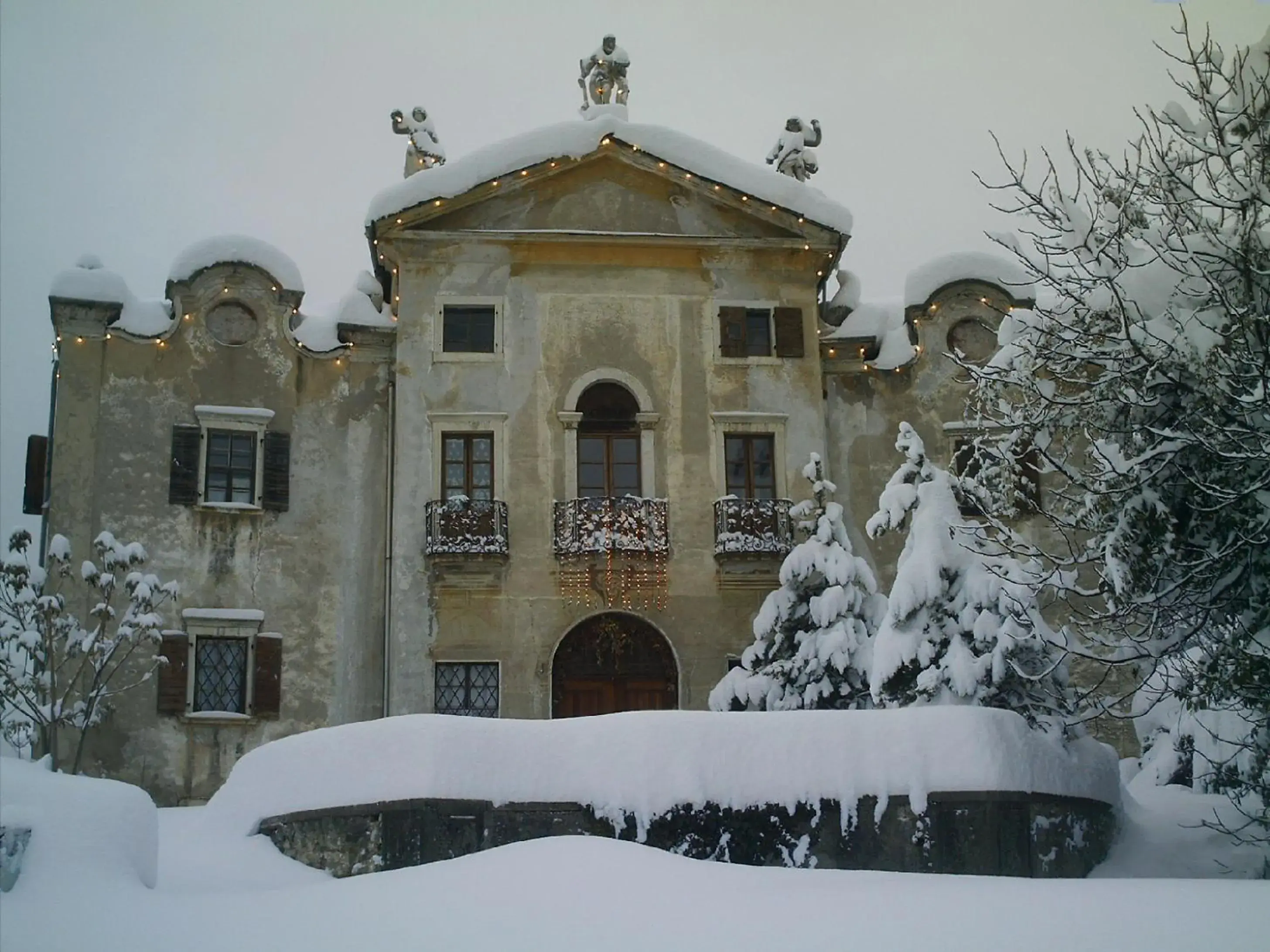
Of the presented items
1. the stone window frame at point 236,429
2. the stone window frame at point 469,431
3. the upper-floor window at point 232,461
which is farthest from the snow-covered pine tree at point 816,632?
the stone window frame at point 236,429

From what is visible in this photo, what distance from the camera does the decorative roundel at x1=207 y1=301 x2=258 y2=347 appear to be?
2933 centimetres

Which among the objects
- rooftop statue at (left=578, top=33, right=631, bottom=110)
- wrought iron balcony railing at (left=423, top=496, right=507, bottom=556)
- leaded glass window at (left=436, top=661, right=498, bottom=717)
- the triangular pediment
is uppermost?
rooftop statue at (left=578, top=33, right=631, bottom=110)

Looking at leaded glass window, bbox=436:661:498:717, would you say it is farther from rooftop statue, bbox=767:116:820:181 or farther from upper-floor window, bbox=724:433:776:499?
rooftop statue, bbox=767:116:820:181

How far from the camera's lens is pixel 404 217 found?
2962cm

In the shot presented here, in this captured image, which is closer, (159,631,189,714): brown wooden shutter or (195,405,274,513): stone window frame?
(159,631,189,714): brown wooden shutter

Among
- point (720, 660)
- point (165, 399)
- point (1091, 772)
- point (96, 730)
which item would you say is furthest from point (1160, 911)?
point (165, 399)

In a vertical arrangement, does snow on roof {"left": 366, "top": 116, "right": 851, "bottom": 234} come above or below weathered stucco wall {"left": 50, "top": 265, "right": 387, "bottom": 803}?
above

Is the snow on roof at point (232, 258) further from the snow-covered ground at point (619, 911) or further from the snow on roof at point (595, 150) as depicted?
the snow-covered ground at point (619, 911)

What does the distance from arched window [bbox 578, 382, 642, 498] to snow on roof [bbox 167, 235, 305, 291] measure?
6181 mm

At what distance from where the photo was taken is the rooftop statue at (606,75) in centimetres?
3222

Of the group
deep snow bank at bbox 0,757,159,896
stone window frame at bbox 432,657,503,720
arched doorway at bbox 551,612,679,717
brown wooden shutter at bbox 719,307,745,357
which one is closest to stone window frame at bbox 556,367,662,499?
brown wooden shutter at bbox 719,307,745,357

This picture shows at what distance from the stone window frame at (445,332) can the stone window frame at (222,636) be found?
238 inches

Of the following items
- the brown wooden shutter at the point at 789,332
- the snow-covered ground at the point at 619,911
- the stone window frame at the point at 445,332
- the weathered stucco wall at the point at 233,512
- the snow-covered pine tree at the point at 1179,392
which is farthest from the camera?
the brown wooden shutter at the point at 789,332

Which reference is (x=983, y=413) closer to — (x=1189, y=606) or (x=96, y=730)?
(x=1189, y=606)
